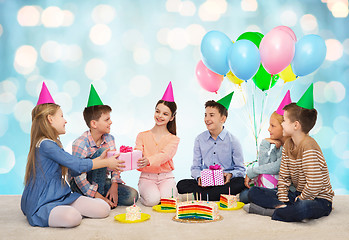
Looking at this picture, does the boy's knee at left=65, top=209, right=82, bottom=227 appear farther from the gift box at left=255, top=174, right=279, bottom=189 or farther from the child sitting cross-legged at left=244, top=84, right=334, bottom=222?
the gift box at left=255, top=174, right=279, bottom=189

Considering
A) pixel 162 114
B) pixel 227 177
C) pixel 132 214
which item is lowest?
pixel 132 214

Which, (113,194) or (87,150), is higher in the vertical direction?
(87,150)

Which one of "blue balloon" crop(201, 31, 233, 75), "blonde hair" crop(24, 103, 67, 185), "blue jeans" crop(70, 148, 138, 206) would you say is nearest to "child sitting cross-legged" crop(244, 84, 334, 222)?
"blue balloon" crop(201, 31, 233, 75)

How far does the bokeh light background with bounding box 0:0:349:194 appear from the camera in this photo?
4.23 meters

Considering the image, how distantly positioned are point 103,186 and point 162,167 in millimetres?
523

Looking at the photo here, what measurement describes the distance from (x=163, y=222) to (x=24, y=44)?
268 centimetres

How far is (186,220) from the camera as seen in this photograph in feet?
8.30

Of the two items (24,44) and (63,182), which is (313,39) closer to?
(63,182)

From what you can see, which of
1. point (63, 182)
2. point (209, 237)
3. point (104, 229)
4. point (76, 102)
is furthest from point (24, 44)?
point (209, 237)

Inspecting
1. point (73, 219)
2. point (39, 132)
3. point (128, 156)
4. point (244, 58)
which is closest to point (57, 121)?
point (39, 132)

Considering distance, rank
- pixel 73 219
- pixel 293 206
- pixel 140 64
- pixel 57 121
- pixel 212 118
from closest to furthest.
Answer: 1. pixel 73 219
2. pixel 293 206
3. pixel 57 121
4. pixel 212 118
5. pixel 140 64

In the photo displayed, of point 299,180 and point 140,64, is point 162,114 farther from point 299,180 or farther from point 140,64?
point 140,64

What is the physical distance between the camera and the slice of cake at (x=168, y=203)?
282 cm

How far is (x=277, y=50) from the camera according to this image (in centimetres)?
293
